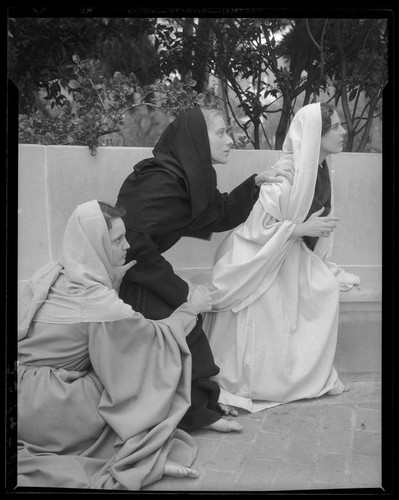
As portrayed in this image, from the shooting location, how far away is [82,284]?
3305 millimetres

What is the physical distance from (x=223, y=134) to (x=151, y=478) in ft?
5.08

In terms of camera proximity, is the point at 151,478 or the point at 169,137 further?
the point at 169,137

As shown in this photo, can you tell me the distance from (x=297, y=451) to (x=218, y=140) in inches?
56.4

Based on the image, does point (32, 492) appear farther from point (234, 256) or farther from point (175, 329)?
point (234, 256)

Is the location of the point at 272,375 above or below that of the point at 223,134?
below

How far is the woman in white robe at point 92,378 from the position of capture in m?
3.29

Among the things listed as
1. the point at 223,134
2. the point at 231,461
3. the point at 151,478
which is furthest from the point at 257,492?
the point at 223,134

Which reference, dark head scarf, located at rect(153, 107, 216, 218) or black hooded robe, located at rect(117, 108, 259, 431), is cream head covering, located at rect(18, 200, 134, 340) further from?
dark head scarf, located at rect(153, 107, 216, 218)

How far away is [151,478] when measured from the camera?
10.8 feet

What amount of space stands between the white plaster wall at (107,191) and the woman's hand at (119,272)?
0.25 meters

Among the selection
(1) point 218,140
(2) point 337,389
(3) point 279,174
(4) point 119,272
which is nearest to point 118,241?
(4) point 119,272

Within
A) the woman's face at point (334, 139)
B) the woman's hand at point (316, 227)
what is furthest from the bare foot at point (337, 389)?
the woman's face at point (334, 139)

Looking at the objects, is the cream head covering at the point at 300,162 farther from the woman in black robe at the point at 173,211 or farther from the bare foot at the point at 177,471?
the bare foot at the point at 177,471

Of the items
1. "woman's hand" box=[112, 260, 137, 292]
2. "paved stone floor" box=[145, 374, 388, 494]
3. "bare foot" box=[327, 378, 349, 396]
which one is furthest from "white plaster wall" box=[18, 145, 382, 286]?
"paved stone floor" box=[145, 374, 388, 494]
